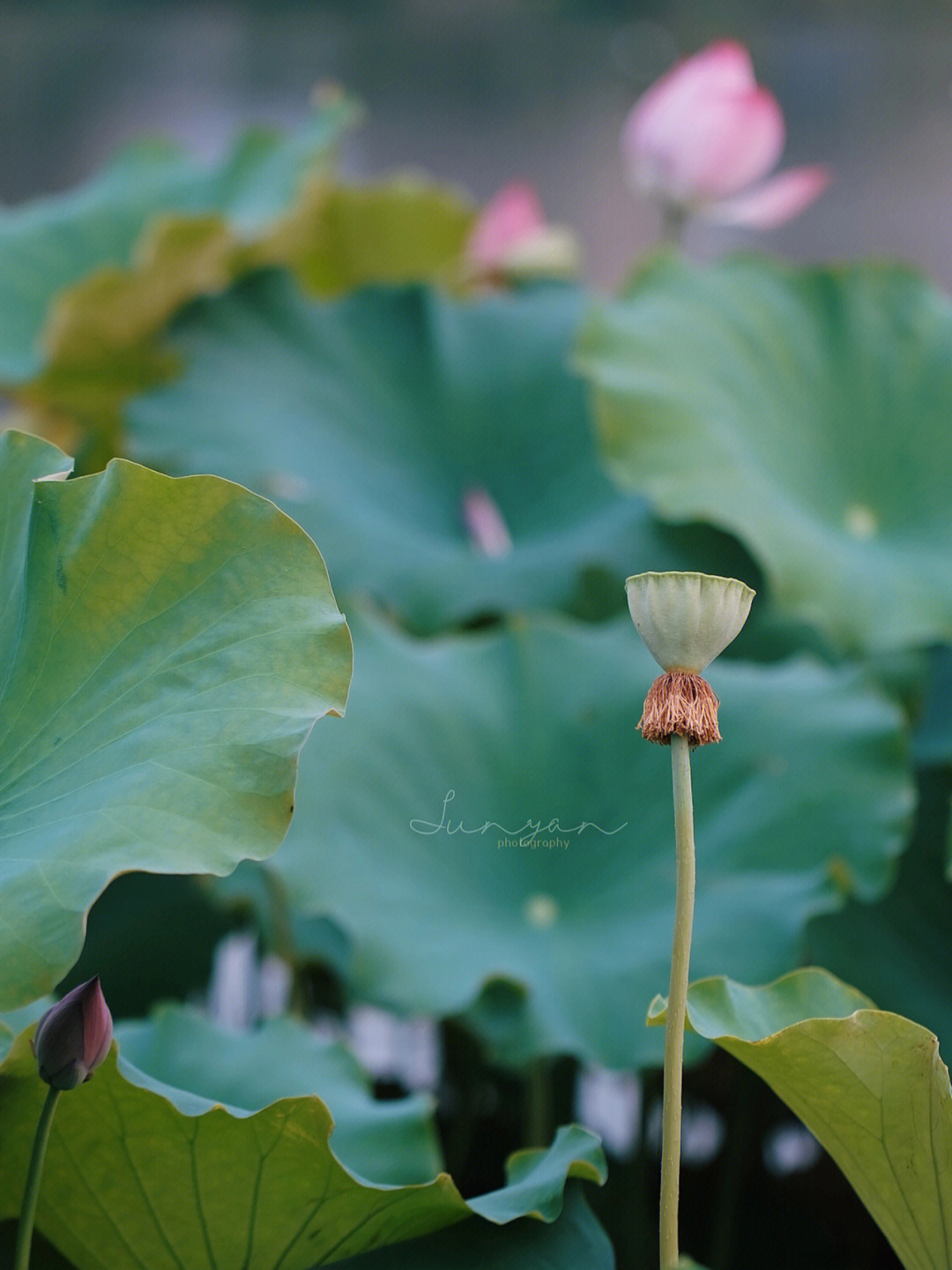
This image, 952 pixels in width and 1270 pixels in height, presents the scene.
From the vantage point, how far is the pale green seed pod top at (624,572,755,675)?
33cm

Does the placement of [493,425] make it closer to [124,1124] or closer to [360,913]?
[360,913]

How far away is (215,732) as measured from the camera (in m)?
0.37

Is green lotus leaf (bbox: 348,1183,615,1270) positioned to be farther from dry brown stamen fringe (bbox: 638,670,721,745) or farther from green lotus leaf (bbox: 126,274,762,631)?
green lotus leaf (bbox: 126,274,762,631)

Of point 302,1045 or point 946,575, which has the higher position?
point 946,575

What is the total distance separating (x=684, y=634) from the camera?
329 millimetres

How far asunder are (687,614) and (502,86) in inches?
192

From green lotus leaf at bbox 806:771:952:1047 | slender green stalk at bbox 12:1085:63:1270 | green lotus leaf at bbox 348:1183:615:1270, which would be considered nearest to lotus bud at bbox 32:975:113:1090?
slender green stalk at bbox 12:1085:63:1270

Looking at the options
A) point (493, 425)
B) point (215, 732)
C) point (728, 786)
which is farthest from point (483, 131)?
point (215, 732)

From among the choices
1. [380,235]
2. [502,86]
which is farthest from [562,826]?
[502,86]

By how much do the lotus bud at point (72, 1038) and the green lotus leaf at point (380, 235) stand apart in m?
0.82

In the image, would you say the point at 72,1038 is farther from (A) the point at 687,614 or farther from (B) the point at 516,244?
(B) the point at 516,244

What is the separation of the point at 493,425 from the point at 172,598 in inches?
25.4

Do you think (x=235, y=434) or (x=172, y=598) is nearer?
(x=172, y=598)

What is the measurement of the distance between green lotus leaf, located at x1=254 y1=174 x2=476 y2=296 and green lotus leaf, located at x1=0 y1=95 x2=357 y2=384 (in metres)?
0.05
